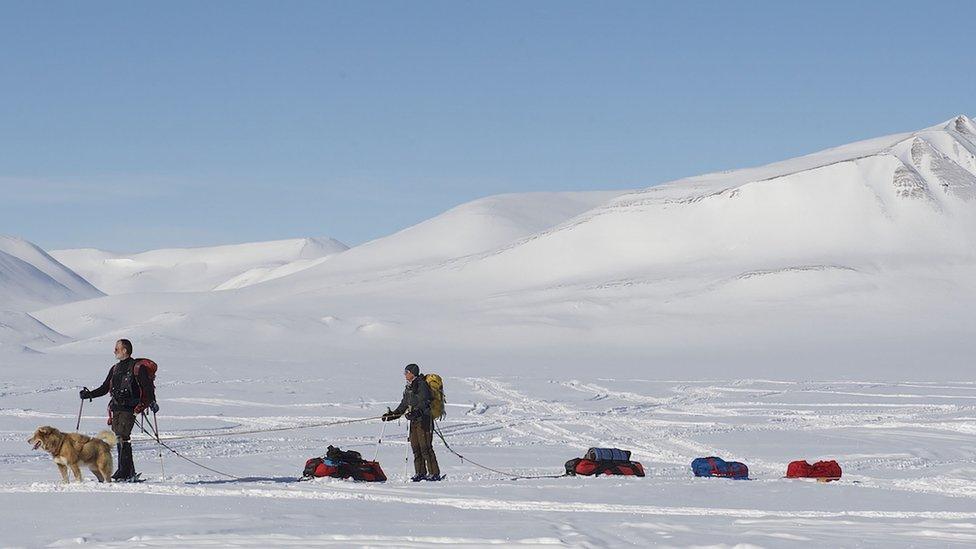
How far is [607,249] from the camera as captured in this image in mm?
105188

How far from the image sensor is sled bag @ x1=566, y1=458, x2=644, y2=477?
16266 millimetres

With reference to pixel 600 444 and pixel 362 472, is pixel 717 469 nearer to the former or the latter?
pixel 362 472

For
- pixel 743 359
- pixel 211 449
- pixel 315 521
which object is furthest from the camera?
pixel 743 359

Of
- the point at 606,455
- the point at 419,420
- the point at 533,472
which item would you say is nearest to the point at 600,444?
the point at 533,472

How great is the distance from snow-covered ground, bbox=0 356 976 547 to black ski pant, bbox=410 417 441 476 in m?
0.65

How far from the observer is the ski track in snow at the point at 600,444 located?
10930 millimetres

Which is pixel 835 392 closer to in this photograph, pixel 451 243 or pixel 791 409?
pixel 791 409

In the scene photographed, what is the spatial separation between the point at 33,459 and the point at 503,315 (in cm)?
6440

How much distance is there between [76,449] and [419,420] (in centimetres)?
419

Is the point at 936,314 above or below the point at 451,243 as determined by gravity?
below

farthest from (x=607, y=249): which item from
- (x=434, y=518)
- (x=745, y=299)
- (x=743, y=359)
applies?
(x=434, y=518)

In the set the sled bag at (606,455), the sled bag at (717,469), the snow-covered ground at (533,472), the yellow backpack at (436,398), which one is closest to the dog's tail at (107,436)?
the snow-covered ground at (533,472)

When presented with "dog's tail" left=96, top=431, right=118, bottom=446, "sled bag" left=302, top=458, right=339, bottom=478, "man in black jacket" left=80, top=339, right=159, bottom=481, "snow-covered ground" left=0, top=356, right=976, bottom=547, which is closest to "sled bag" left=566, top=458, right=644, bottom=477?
"snow-covered ground" left=0, top=356, right=976, bottom=547

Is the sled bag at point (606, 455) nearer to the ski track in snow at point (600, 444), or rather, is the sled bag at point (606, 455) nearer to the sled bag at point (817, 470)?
the ski track in snow at point (600, 444)
